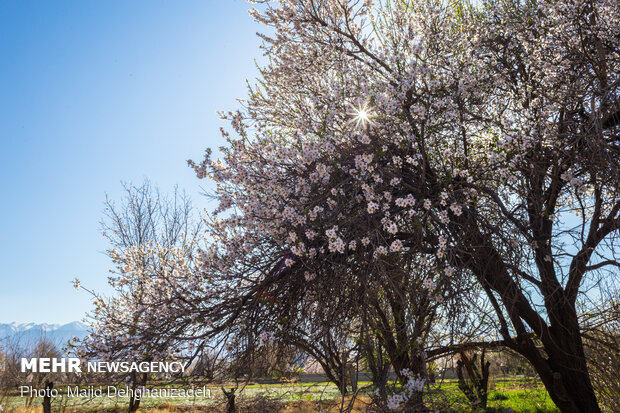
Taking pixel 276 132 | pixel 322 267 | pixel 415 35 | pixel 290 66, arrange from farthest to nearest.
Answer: pixel 276 132, pixel 290 66, pixel 415 35, pixel 322 267

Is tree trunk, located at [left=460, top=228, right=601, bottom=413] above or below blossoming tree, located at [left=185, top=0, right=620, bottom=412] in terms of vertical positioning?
below

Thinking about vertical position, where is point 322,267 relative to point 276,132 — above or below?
below

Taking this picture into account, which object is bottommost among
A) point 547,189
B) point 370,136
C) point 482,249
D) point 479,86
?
point 482,249

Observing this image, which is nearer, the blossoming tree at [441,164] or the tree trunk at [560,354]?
the blossoming tree at [441,164]

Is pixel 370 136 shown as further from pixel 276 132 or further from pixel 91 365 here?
pixel 91 365

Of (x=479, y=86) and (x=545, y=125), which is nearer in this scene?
(x=545, y=125)

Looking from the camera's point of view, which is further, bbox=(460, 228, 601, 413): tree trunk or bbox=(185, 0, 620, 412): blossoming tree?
bbox=(460, 228, 601, 413): tree trunk

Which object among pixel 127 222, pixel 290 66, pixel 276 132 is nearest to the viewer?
pixel 290 66

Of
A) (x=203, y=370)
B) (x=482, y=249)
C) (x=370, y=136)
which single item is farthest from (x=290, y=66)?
(x=203, y=370)

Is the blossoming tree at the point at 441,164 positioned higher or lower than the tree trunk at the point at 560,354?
higher

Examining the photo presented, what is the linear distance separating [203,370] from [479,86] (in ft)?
13.9

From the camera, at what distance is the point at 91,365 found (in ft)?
13.2

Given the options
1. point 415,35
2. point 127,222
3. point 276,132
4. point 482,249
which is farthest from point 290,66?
point 127,222

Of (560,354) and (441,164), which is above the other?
(441,164)
